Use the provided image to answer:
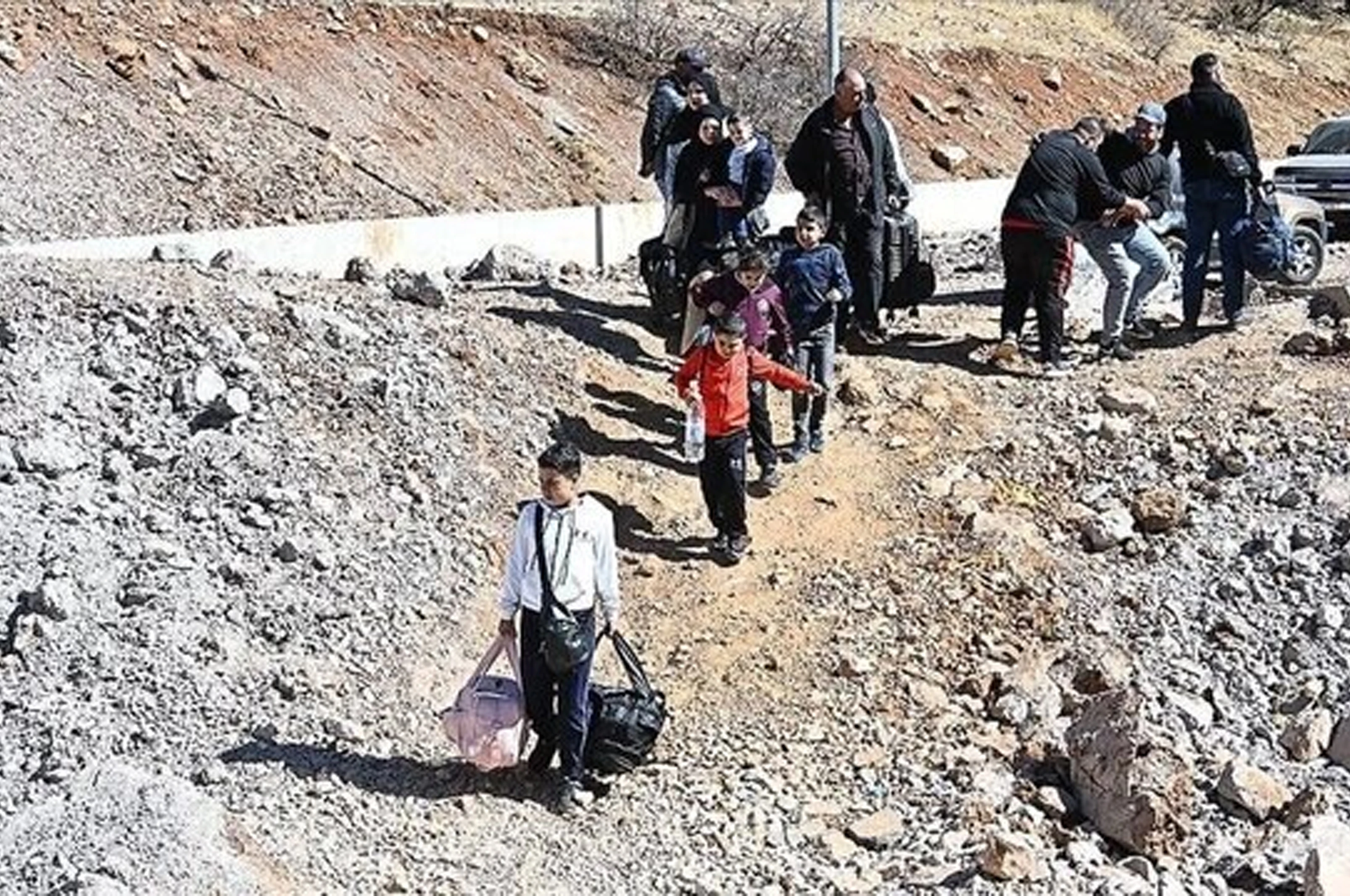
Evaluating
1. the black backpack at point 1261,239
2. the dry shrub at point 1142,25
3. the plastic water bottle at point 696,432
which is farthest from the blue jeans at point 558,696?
the dry shrub at point 1142,25

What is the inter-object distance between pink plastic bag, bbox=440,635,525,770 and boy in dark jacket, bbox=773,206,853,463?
3359mm

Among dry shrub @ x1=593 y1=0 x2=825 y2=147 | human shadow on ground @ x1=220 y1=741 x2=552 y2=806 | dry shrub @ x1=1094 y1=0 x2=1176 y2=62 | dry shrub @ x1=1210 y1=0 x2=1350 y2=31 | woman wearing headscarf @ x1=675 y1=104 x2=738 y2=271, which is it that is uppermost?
woman wearing headscarf @ x1=675 y1=104 x2=738 y2=271

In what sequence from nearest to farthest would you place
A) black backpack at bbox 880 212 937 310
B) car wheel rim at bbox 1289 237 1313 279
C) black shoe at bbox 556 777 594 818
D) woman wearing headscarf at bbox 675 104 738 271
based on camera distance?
black shoe at bbox 556 777 594 818
woman wearing headscarf at bbox 675 104 738 271
black backpack at bbox 880 212 937 310
car wheel rim at bbox 1289 237 1313 279

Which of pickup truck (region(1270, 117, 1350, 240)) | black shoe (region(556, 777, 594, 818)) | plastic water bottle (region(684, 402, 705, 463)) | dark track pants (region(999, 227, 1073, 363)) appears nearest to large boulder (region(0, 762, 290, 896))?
black shoe (region(556, 777, 594, 818))

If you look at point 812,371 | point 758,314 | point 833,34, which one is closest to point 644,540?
point 758,314

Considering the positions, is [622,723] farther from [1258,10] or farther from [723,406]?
[1258,10]

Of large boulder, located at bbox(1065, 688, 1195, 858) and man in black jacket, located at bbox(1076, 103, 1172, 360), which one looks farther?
man in black jacket, located at bbox(1076, 103, 1172, 360)

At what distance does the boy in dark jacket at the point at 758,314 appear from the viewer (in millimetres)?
10719

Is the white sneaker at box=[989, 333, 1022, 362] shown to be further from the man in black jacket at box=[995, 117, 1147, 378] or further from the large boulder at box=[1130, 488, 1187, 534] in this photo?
the large boulder at box=[1130, 488, 1187, 534]

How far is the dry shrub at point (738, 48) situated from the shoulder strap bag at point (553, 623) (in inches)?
676

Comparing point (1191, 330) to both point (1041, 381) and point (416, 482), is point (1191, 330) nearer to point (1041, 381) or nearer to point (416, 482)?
point (1041, 381)

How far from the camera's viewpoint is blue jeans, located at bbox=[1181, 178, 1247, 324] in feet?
42.4

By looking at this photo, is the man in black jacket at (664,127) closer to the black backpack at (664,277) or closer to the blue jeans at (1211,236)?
the black backpack at (664,277)

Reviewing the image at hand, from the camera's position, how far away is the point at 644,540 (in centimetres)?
1068
